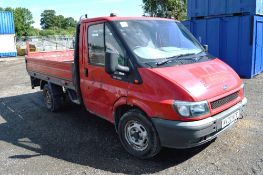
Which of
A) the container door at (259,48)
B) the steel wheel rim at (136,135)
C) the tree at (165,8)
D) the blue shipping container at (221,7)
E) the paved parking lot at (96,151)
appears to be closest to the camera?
the paved parking lot at (96,151)

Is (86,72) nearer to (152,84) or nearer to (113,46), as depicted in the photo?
(113,46)

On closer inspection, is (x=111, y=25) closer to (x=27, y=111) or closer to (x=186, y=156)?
(x=186, y=156)

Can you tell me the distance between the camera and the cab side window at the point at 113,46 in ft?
14.8

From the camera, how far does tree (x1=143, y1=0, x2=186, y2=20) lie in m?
28.4

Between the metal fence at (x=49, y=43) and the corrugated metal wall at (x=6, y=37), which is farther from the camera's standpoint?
the metal fence at (x=49, y=43)

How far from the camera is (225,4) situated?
443 inches

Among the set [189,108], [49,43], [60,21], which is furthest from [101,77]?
[60,21]

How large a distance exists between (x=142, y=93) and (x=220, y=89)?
3.54 ft

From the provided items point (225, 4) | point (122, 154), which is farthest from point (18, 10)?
point (122, 154)

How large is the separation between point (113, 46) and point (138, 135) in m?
1.42

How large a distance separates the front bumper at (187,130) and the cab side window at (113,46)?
103 centimetres

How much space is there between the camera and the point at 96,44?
16.8 feet

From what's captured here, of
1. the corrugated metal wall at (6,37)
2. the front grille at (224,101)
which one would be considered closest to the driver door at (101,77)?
the front grille at (224,101)

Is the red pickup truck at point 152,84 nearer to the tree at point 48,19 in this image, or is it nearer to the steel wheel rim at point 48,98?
the steel wheel rim at point 48,98
